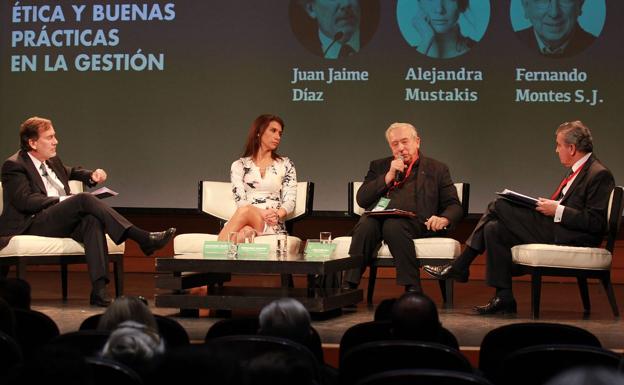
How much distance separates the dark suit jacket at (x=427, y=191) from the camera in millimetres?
5992

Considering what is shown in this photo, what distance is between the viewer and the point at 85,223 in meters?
5.64

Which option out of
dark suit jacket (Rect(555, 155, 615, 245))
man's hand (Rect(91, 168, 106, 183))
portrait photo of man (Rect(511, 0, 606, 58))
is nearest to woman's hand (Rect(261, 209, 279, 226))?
man's hand (Rect(91, 168, 106, 183))

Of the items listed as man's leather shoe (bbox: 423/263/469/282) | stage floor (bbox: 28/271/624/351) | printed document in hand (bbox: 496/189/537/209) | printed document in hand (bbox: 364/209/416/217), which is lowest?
stage floor (bbox: 28/271/624/351)

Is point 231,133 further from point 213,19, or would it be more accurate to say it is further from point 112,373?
point 112,373

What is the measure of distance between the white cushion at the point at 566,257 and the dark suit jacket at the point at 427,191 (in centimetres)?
82

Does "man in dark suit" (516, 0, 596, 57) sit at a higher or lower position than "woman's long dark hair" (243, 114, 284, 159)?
higher

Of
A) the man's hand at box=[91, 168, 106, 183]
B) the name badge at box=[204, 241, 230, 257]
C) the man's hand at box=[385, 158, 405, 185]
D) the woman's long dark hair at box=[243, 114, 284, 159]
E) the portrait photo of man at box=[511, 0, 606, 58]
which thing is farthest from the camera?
the portrait photo of man at box=[511, 0, 606, 58]

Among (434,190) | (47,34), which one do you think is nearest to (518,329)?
(434,190)

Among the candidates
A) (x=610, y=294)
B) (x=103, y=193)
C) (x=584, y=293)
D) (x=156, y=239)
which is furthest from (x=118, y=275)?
(x=610, y=294)

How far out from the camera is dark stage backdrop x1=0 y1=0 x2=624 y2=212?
732 centimetres

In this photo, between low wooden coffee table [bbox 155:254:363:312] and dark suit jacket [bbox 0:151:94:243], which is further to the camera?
dark suit jacket [bbox 0:151:94:243]

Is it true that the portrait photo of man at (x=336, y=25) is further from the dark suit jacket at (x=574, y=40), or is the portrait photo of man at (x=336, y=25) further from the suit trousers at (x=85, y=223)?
the suit trousers at (x=85, y=223)

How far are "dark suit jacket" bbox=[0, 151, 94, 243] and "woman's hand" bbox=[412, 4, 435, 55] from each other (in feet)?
9.92

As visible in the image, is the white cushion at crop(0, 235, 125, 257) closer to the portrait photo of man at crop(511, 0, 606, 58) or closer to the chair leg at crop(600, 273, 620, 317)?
the chair leg at crop(600, 273, 620, 317)
